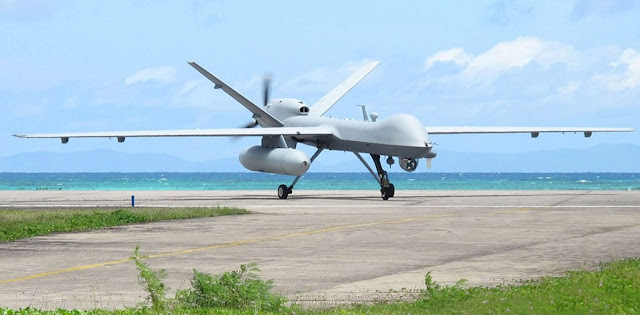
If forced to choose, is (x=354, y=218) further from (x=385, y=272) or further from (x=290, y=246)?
(x=385, y=272)

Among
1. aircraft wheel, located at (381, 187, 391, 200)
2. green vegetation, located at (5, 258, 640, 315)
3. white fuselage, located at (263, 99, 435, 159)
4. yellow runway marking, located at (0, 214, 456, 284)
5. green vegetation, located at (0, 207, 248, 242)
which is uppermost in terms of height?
white fuselage, located at (263, 99, 435, 159)

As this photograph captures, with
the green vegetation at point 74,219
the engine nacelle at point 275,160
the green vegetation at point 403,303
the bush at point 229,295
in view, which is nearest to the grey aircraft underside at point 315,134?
the engine nacelle at point 275,160

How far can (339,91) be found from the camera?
51.5 m

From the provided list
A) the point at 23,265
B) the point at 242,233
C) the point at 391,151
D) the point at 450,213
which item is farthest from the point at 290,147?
the point at 23,265

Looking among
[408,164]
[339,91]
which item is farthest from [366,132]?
[339,91]

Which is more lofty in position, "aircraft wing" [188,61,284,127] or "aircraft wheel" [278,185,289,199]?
"aircraft wing" [188,61,284,127]

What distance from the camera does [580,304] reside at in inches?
444

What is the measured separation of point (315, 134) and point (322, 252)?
2677 centimetres

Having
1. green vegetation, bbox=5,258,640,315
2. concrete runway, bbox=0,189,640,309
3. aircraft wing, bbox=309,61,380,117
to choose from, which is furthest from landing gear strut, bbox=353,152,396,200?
green vegetation, bbox=5,258,640,315

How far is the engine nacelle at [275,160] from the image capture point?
1684 inches

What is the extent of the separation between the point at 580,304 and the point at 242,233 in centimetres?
1330

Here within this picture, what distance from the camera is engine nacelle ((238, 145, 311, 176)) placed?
42.8 m

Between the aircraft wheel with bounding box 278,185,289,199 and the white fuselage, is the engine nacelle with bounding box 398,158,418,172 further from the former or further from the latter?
the aircraft wheel with bounding box 278,185,289,199

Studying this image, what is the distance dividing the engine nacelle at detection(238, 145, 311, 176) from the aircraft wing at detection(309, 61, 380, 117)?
3887mm
